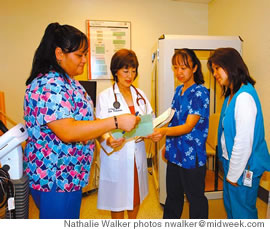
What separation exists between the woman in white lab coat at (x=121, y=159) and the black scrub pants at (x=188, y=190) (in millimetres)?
215

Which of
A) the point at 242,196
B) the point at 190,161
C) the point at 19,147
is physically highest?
the point at 19,147

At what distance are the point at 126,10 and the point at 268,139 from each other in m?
2.43

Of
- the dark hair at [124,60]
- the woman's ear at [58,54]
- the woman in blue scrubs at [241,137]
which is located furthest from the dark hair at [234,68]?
the woman's ear at [58,54]

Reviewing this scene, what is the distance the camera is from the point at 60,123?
83cm

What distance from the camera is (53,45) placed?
90 centimetres

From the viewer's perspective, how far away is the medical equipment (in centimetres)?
86

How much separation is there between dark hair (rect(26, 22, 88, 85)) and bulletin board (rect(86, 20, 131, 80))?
215cm

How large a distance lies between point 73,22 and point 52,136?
2.51 meters

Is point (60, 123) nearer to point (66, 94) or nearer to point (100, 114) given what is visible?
point (66, 94)

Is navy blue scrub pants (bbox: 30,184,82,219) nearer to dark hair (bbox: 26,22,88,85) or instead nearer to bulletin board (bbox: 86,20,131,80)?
dark hair (bbox: 26,22,88,85)

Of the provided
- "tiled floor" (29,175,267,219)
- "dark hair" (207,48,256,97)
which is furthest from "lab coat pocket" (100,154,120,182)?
"dark hair" (207,48,256,97)

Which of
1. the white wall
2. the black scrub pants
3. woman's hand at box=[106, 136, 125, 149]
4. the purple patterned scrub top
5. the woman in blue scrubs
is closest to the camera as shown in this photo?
the purple patterned scrub top

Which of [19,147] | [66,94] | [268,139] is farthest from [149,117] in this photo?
[268,139]

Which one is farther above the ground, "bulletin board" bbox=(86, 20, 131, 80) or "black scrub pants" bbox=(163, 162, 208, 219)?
"bulletin board" bbox=(86, 20, 131, 80)
